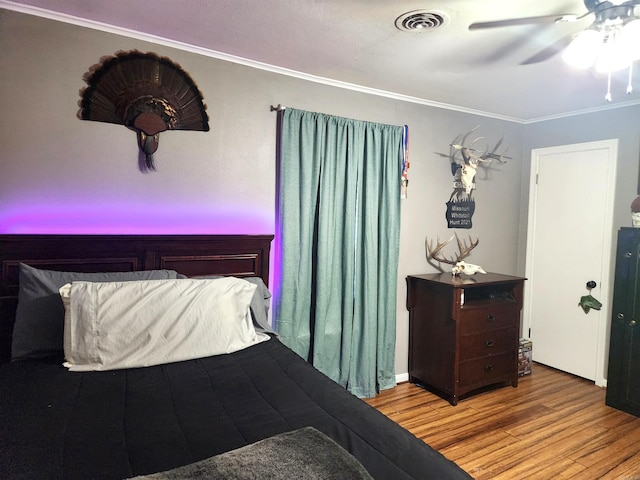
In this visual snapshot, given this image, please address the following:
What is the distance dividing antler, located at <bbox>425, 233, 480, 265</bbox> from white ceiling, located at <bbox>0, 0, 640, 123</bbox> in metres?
1.22

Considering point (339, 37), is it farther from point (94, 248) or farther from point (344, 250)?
point (94, 248)

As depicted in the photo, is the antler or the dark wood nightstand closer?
the dark wood nightstand

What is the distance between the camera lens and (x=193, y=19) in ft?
6.89

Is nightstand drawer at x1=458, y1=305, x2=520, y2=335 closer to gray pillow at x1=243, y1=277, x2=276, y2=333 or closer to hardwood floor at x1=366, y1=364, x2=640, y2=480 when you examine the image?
hardwood floor at x1=366, y1=364, x2=640, y2=480

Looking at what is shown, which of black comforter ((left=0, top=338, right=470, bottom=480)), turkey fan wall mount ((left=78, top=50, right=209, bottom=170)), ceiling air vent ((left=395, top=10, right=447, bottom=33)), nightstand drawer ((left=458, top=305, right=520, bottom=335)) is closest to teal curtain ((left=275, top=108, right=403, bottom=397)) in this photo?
nightstand drawer ((left=458, top=305, right=520, bottom=335))

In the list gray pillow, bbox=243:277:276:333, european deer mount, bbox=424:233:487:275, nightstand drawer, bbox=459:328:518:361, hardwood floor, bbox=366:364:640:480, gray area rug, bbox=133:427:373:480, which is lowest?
hardwood floor, bbox=366:364:640:480

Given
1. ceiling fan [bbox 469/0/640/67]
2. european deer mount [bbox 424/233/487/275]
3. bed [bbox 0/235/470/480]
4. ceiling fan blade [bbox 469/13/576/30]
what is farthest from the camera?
european deer mount [bbox 424/233/487/275]

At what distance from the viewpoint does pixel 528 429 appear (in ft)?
8.93

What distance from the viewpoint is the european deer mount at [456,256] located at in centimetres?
342

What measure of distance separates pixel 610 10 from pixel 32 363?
283 centimetres

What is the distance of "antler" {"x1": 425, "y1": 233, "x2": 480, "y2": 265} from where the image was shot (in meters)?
3.52

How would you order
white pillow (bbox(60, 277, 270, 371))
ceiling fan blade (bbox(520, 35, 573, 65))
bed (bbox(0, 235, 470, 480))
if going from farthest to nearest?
ceiling fan blade (bbox(520, 35, 573, 65)) → white pillow (bbox(60, 277, 270, 371)) → bed (bbox(0, 235, 470, 480))

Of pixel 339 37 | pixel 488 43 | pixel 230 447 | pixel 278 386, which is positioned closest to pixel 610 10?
pixel 488 43

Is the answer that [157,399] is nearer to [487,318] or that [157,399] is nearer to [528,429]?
[528,429]
